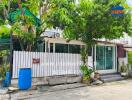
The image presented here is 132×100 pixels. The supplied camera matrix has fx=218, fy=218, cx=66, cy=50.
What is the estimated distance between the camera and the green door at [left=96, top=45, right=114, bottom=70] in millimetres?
18250

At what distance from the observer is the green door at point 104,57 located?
719 inches

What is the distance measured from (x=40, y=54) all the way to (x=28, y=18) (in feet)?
7.61

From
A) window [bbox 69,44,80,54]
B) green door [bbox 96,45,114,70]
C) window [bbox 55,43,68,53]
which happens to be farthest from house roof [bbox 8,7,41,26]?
green door [bbox 96,45,114,70]

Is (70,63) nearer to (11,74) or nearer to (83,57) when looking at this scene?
(83,57)

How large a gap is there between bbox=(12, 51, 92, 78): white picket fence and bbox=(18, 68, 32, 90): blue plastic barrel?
726mm

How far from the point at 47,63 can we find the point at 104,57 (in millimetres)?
7243

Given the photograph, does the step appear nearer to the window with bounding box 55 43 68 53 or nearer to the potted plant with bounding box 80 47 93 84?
the potted plant with bounding box 80 47 93 84

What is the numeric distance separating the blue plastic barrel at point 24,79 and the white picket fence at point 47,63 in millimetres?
726

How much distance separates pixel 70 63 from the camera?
47.6 ft

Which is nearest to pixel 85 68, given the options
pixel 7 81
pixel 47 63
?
pixel 47 63

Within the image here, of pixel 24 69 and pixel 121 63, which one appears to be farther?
pixel 121 63

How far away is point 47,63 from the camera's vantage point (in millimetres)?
13203

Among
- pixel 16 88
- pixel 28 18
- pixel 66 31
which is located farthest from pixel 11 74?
pixel 66 31

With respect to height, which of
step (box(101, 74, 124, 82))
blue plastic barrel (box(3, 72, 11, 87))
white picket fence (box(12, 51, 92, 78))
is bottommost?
step (box(101, 74, 124, 82))
